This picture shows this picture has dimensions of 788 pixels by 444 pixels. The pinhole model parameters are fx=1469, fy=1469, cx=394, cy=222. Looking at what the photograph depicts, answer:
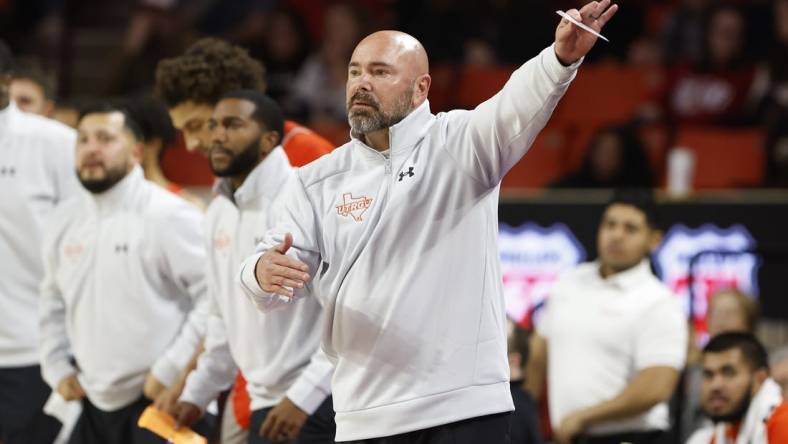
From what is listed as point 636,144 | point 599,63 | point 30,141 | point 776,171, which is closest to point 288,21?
point 599,63

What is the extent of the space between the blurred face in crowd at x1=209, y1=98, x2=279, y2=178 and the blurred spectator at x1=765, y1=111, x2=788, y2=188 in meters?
5.13

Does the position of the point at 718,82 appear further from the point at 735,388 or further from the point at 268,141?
the point at 268,141

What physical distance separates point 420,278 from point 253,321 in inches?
48.1

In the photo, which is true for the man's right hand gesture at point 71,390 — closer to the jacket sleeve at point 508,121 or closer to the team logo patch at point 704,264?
the jacket sleeve at point 508,121

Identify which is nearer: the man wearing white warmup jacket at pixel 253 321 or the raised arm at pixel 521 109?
the raised arm at pixel 521 109

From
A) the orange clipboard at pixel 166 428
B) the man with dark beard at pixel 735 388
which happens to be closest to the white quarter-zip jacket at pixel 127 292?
the orange clipboard at pixel 166 428

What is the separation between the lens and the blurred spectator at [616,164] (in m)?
9.73

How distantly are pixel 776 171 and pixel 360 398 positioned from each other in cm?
617

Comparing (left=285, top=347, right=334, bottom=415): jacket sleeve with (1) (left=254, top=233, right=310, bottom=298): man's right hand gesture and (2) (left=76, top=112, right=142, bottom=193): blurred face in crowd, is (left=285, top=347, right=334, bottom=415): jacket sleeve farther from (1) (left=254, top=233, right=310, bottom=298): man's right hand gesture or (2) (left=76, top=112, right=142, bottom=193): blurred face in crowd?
(2) (left=76, top=112, right=142, bottom=193): blurred face in crowd

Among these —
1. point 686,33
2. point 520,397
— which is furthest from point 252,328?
point 686,33

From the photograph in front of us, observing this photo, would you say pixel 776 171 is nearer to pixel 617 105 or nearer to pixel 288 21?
pixel 617 105

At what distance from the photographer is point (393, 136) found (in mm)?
4246

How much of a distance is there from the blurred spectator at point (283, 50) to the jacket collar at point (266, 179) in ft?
20.0

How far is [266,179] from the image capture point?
532 cm
